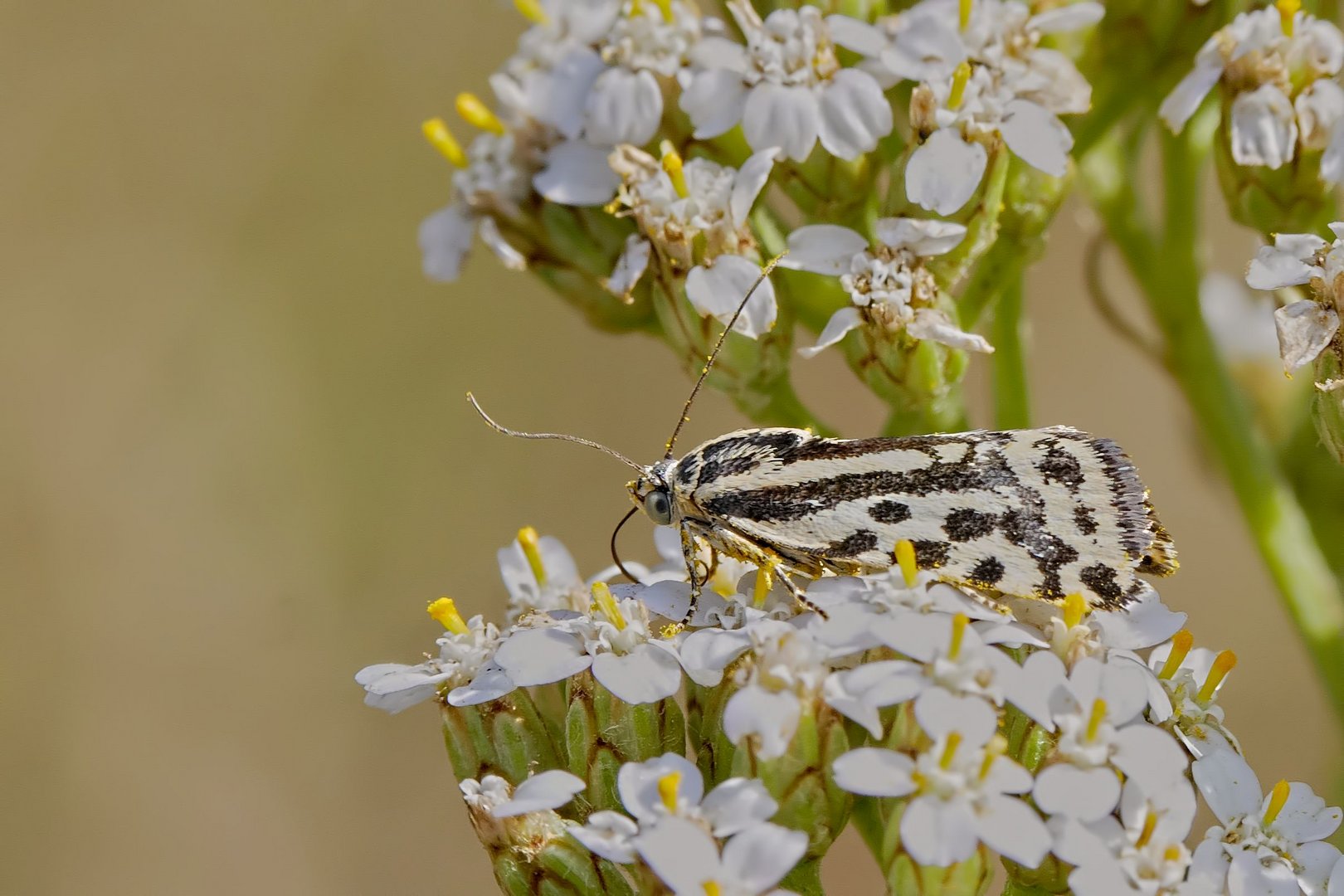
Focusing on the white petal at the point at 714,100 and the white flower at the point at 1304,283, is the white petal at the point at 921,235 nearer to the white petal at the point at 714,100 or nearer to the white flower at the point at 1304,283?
the white petal at the point at 714,100

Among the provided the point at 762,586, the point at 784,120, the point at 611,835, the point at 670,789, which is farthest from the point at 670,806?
the point at 784,120

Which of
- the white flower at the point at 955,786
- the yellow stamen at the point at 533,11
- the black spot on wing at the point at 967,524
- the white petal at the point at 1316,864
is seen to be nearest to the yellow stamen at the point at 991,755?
the white flower at the point at 955,786

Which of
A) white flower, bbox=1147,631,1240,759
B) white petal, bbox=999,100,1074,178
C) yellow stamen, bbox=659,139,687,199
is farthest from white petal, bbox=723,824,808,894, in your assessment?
white petal, bbox=999,100,1074,178

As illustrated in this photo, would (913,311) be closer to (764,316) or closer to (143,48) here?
(764,316)

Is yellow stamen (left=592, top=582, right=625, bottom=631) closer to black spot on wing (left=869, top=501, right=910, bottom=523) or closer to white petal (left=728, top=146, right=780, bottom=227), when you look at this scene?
black spot on wing (left=869, top=501, right=910, bottom=523)

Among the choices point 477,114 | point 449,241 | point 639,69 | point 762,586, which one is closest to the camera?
point 762,586

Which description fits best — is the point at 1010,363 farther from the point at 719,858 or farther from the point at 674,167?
the point at 719,858
